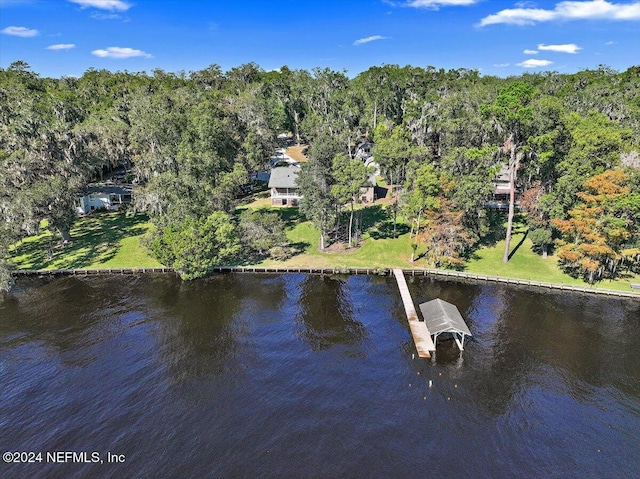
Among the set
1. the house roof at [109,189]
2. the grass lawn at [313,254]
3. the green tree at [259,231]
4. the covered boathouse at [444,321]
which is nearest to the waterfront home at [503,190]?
the grass lawn at [313,254]

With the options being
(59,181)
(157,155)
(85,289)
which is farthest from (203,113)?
(85,289)

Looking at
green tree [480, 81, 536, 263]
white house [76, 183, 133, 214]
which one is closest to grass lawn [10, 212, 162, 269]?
white house [76, 183, 133, 214]

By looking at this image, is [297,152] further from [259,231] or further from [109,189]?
[259,231]

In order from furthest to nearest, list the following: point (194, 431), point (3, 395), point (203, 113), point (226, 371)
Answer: point (203, 113) → point (226, 371) → point (3, 395) → point (194, 431)

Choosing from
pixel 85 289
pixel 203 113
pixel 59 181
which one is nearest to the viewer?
pixel 85 289

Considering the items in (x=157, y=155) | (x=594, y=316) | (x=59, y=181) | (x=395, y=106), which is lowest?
(x=594, y=316)

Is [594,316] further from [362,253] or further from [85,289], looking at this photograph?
[85,289]

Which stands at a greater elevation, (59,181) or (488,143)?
(488,143)

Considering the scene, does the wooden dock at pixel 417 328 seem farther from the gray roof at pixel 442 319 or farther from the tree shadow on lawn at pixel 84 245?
the tree shadow on lawn at pixel 84 245
